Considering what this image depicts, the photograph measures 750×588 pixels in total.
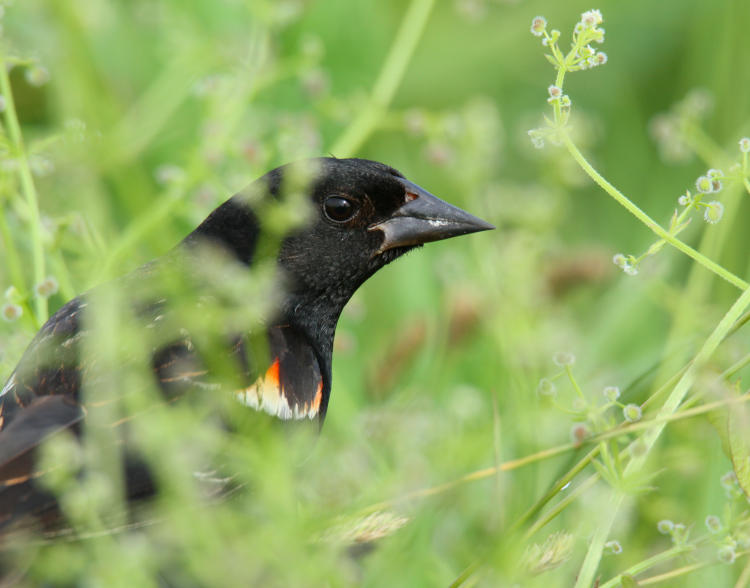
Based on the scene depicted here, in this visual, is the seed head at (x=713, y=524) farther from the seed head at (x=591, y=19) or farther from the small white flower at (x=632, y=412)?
the seed head at (x=591, y=19)

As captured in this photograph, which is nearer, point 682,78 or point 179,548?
point 179,548

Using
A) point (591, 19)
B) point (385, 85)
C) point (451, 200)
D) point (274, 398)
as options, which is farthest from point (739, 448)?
point (451, 200)

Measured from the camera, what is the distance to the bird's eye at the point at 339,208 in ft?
7.04

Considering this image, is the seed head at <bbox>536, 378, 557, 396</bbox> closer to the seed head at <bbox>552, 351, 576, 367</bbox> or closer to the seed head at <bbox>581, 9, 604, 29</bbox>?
the seed head at <bbox>552, 351, 576, 367</bbox>

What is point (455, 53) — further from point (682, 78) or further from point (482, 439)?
point (482, 439)

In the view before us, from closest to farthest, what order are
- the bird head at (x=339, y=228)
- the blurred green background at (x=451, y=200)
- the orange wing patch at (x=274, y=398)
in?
the blurred green background at (x=451, y=200) → the orange wing patch at (x=274, y=398) → the bird head at (x=339, y=228)

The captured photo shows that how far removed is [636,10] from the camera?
4.23m

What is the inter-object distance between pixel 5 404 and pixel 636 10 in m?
3.13

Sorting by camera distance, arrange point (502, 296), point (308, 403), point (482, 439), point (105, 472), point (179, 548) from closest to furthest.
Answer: point (179, 548)
point (482, 439)
point (105, 472)
point (308, 403)
point (502, 296)

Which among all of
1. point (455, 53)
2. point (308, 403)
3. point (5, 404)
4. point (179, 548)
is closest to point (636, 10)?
point (455, 53)

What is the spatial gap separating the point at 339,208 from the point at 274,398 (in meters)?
0.44

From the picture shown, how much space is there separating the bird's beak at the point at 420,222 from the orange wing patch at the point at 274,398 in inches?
12.6

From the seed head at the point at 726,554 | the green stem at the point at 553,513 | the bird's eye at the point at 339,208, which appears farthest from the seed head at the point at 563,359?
the bird's eye at the point at 339,208

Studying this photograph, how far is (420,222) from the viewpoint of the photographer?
2141 millimetres
